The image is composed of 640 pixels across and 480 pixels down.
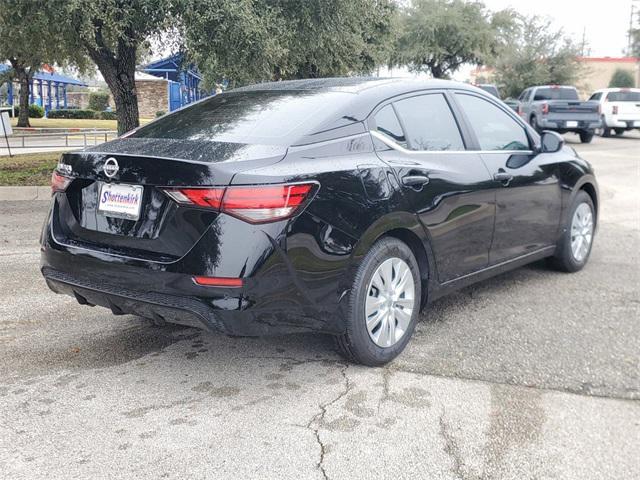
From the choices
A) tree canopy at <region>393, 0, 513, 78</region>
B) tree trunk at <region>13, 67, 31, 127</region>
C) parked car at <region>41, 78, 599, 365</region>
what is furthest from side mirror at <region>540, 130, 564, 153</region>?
tree trunk at <region>13, 67, 31, 127</region>

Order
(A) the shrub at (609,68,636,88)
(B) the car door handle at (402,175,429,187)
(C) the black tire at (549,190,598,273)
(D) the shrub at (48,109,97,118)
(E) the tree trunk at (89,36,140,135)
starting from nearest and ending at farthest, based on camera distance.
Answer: (B) the car door handle at (402,175,429,187) < (C) the black tire at (549,190,598,273) < (E) the tree trunk at (89,36,140,135) < (D) the shrub at (48,109,97,118) < (A) the shrub at (609,68,636,88)

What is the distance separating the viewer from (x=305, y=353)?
4176mm

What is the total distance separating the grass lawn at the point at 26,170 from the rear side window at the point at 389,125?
786 cm

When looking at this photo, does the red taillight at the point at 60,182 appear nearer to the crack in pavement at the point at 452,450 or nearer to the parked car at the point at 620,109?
the crack in pavement at the point at 452,450

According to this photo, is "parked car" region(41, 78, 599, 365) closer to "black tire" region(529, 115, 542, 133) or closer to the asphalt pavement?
the asphalt pavement

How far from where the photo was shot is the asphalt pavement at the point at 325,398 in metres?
2.91

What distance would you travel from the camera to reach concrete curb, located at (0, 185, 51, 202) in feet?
32.0

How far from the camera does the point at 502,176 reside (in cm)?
484

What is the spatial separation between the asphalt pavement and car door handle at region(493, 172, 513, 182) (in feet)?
3.16

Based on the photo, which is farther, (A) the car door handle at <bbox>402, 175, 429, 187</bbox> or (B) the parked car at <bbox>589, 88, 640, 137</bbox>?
(B) the parked car at <bbox>589, 88, 640, 137</bbox>

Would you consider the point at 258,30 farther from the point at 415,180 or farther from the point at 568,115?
the point at 568,115

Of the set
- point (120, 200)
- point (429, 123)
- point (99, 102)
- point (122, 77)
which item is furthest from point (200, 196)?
point (99, 102)

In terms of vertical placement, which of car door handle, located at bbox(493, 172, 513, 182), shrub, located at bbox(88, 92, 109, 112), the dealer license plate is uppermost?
shrub, located at bbox(88, 92, 109, 112)

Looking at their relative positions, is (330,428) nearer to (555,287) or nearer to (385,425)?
(385,425)
